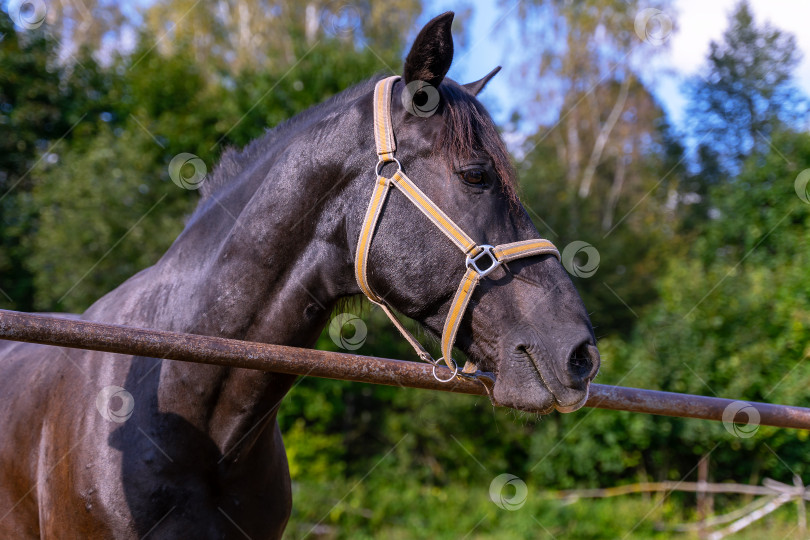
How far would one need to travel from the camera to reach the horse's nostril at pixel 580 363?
1917 millimetres

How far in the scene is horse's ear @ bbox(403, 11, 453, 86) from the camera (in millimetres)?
2068

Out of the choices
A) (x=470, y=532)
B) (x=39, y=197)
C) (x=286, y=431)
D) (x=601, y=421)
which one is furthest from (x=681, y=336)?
(x=39, y=197)

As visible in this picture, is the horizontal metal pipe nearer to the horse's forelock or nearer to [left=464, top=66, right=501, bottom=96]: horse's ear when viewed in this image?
the horse's forelock

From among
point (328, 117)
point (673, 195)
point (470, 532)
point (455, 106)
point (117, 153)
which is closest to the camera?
point (455, 106)

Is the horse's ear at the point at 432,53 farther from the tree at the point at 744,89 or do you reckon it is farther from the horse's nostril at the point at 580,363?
the tree at the point at 744,89

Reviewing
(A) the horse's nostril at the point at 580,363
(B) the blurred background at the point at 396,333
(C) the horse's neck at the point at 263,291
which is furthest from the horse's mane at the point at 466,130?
(B) the blurred background at the point at 396,333

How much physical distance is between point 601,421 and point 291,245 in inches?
361

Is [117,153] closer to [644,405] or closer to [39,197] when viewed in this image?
[39,197]

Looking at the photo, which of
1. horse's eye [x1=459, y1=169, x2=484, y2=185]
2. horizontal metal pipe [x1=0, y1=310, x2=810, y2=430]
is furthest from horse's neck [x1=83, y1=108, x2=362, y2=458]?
horse's eye [x1=459, y1=169, x2=484, y2=185]

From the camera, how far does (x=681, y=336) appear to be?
33.5ft

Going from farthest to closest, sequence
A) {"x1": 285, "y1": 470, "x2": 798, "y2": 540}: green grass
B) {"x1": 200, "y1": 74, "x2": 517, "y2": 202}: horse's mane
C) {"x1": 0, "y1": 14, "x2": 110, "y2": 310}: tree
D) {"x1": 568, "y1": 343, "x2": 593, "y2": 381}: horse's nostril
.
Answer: {"x1": 0, "y1": 14, "x2": 110, "y2": 310}: tree < {"x1": 285, "y1": 470, "x2": 798, "y2": 540}: green grass < {"x1": 200, "y1": 74, "x2": 517, "y2": 202}: horse's mane < {"x1": 568, "y1": 343, "x2": 593, "y2": 381}: horse's nostril

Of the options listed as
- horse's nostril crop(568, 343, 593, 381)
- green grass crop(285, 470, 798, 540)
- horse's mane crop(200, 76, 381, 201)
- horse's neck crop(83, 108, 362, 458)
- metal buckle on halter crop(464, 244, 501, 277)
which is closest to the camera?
horse's nostril crop(568, 343, 593, 381)

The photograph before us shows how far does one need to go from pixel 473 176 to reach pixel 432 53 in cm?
42

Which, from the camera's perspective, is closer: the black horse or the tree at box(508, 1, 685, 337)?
the black horse
